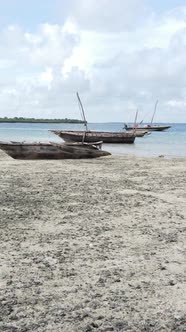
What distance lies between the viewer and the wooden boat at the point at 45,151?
760 inches

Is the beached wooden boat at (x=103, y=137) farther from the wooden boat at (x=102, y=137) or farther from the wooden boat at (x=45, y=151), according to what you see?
the wooden boat at (x=45, y=151)

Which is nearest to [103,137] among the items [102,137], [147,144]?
[102,137]

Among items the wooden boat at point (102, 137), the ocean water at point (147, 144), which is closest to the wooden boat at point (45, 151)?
the ocean water at point (147, 144)

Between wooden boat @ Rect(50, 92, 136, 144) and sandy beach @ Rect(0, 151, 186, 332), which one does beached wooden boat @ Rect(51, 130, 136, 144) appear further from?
sandy beach @ Rect(0, 151, 186, 332)

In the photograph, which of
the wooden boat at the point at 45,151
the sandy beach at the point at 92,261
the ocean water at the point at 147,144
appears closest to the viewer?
the sandy beach at the point at 92,261

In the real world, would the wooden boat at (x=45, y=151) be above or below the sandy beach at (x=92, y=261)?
above

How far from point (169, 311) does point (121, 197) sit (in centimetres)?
566

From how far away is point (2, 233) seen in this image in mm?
6172

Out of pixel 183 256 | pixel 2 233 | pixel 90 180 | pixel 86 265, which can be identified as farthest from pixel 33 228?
pixel 90 180

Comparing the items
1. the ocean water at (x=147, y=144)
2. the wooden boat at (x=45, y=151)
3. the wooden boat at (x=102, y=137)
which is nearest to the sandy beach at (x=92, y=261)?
the wooden boat at (x=45, y=151)

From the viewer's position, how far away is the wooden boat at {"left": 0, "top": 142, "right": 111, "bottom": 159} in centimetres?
1930

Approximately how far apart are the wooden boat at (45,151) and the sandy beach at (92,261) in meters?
9.49

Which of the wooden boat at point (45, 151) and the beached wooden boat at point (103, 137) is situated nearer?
the wooden boat at point (45, 151)

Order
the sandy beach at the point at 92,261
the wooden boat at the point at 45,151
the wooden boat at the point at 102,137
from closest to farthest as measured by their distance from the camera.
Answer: the sandy beach at the point at 92,261 < the wooden boat at the point at 45,151 < the wooden boat at the point at 102,137
